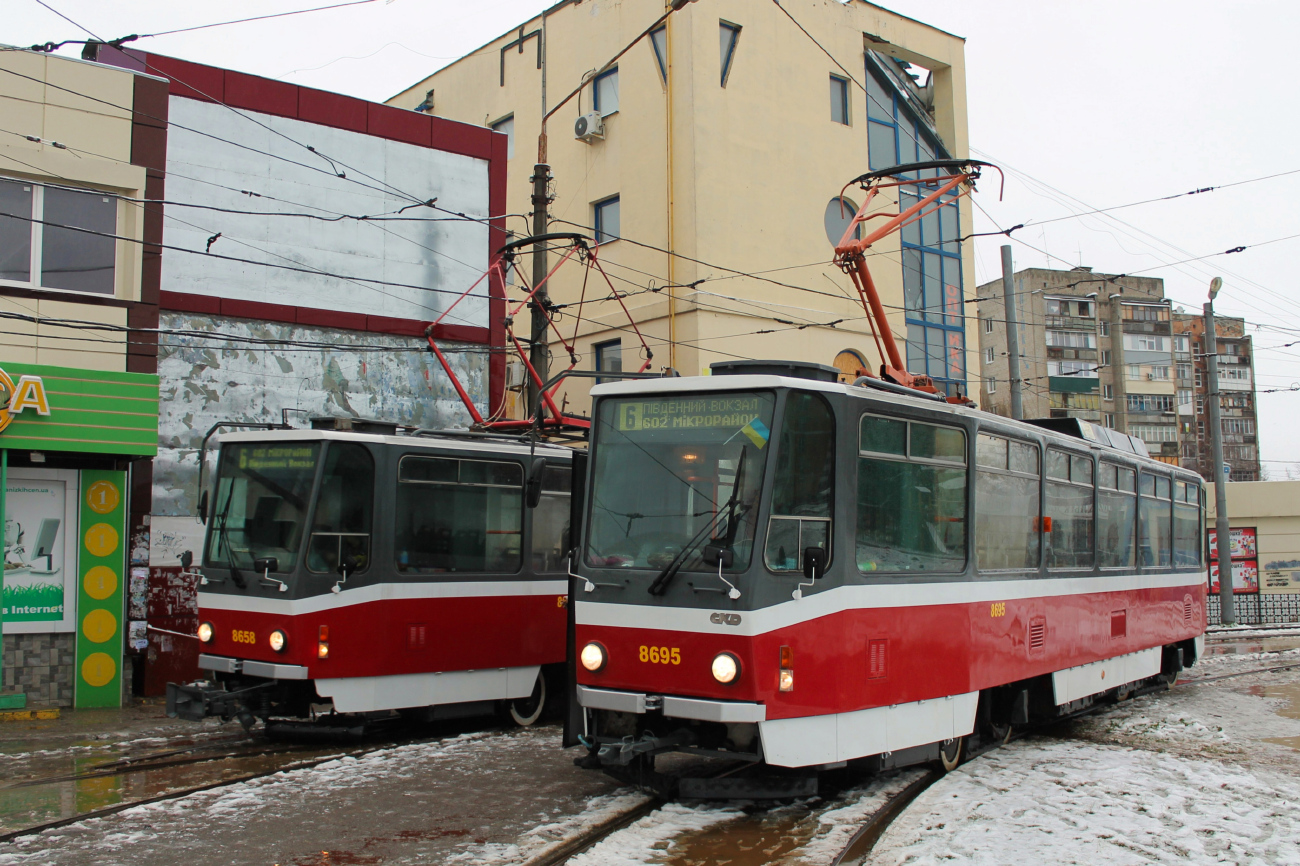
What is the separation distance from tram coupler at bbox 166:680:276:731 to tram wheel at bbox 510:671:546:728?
2591 mm

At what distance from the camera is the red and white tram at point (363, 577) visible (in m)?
9.58

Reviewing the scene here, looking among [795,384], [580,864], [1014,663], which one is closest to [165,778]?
[580,864]

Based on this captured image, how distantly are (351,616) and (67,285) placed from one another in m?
7.12

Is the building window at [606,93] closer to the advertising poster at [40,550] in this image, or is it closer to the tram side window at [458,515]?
the advertising poster at [40,550]

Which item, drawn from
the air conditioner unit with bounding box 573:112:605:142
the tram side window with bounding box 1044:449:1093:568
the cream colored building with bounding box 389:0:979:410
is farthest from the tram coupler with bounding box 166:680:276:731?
the air conditioner unit with bounding box 573:112:605:142

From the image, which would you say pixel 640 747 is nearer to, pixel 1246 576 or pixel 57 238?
pixel 57 238

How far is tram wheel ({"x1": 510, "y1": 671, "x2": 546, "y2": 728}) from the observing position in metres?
11.1

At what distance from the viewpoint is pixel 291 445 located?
9883mm

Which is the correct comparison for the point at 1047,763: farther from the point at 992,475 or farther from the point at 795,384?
the point at 795,384

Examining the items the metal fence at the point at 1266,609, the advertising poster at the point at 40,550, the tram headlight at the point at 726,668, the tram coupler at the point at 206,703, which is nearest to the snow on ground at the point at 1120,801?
the tram headlight at the point at 726,668

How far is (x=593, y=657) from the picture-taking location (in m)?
7.38

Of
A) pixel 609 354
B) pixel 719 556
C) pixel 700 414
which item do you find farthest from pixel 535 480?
pixel 609 354

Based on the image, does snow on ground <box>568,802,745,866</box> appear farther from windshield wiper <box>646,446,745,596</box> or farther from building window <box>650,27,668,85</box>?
building window <box>650,27,668,85</box>

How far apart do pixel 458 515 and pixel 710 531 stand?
4230 millimetres
